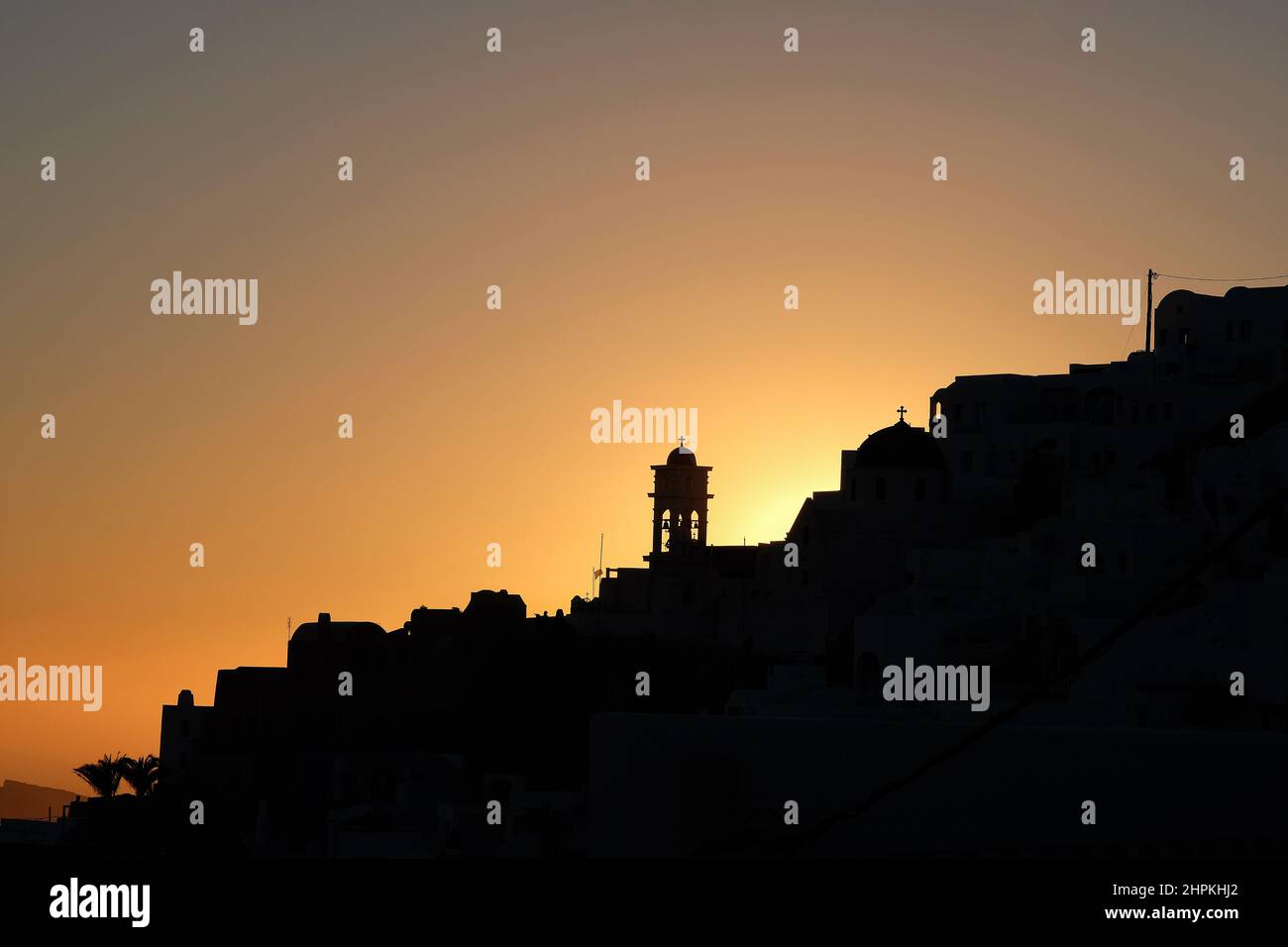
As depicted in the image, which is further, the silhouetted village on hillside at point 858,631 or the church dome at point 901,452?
the church dome at point 901,452

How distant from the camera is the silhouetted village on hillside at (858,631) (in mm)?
53656

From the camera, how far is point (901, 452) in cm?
6881

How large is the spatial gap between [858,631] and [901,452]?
34.3 ft

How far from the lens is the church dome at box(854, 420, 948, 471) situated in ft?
225

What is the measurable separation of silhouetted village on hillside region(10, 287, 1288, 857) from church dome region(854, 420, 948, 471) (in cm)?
9

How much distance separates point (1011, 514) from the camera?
2714 inches

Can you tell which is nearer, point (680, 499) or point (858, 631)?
point (858, 631)

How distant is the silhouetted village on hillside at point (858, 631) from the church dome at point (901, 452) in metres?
0.09

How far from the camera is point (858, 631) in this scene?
60062mm

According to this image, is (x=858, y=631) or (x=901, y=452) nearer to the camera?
(x=858, y=631)

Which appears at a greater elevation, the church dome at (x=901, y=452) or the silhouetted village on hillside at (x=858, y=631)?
the church dome at (x=901, y=452)

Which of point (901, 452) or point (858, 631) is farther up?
point (901, 452)

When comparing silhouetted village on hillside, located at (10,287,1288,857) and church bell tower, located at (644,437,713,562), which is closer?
silhouetted village on hillside, located at (10,287,1288,857)
